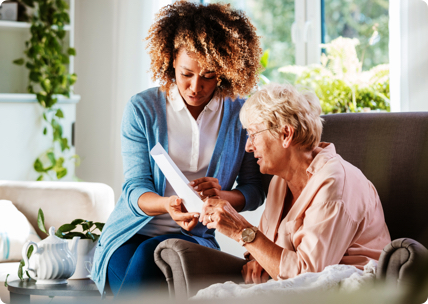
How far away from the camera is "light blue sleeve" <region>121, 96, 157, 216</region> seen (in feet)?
4.73

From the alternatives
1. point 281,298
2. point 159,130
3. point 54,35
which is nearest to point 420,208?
point 281,298

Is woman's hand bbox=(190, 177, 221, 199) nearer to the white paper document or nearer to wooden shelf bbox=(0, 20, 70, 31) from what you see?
the white paper document

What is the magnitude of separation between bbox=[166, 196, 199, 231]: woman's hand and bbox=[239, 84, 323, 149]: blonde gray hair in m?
0.31

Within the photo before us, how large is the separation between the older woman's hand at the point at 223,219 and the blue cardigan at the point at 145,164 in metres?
0.23

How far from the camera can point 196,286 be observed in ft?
4.14

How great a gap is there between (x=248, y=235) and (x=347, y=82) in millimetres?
1756

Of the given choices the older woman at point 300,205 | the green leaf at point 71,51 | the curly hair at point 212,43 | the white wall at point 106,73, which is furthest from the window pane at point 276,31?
the older woman at point 300,205

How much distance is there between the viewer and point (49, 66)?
114 inches

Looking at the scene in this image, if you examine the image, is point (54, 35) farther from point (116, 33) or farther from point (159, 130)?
point (159, 130)

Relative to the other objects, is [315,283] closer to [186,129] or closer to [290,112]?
[290,112]

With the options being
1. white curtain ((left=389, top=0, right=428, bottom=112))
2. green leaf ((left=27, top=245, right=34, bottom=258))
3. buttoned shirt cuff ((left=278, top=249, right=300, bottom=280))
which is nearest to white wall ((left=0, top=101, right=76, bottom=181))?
green leaf ((left=27, top=245, right=34, bottom=258))

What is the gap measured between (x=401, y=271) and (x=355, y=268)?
0.12 metres

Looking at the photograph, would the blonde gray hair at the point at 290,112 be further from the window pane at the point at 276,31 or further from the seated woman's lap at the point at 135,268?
Answer: the window pane at the point at 276,31

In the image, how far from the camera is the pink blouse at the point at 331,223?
1112 mm
